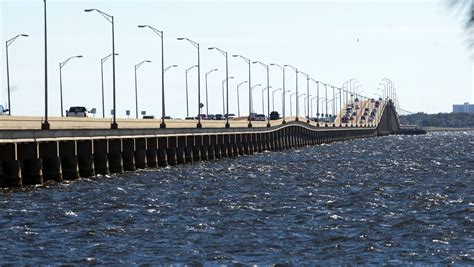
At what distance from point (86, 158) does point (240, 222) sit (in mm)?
37843

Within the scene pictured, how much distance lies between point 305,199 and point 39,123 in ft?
89.1

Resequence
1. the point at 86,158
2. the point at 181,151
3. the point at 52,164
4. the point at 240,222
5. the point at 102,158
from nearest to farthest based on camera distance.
→ the point at 240,222, the point at 52,164, the point at 86,158, the point at 102,158, the point at 181,151

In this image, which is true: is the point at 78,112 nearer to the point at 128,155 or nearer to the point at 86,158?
the point at 128,155

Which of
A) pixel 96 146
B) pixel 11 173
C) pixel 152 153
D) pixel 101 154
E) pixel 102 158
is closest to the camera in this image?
pixel 11 173

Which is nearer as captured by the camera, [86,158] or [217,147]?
[86,158]

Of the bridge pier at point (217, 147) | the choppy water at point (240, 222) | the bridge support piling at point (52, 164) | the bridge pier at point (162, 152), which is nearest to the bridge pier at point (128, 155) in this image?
the bridge pier at point (162, 152)

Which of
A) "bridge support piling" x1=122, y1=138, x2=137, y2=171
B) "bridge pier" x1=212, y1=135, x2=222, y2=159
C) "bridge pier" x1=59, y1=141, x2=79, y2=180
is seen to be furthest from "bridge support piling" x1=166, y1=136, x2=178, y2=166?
"bridge pier" x1=59, y1=141, x2=79, y2=180

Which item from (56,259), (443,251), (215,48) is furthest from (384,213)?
(215,48)

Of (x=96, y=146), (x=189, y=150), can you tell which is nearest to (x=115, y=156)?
(x=96, y=146)

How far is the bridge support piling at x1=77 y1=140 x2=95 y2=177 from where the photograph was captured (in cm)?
7950

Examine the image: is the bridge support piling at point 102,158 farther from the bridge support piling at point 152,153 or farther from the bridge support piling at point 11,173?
the bridge support piling at point 11,173

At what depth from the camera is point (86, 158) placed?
80.1 meters

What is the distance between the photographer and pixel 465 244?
120 feet

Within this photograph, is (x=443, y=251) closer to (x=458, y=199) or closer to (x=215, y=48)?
(x=458, y=199)
